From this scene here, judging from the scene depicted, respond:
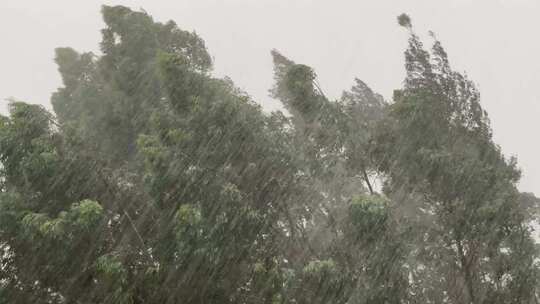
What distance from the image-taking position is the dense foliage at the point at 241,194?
364 inches

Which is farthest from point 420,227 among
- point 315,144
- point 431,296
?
point 315,144

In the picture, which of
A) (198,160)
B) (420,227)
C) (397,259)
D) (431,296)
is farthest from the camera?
(431,296)

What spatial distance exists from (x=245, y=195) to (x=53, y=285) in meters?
4.34

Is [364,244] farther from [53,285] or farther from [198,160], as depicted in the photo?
[53,285]

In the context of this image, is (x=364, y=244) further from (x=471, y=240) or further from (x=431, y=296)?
(x=431, y=296)

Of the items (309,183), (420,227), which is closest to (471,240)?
(420,227)

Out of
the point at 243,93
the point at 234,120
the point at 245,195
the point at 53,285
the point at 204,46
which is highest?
the point at 204,46

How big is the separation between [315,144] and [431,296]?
5764mm

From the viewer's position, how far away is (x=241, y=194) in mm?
10977

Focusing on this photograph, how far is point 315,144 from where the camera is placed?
599 inches

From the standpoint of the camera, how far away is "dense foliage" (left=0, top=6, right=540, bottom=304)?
9.26 m

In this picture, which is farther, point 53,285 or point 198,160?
point 198,160

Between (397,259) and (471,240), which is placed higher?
(471,240)

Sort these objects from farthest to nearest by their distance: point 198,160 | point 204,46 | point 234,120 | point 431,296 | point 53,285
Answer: point 204,46, point 431,296, point 234,120, point 198,160, point 53,285
